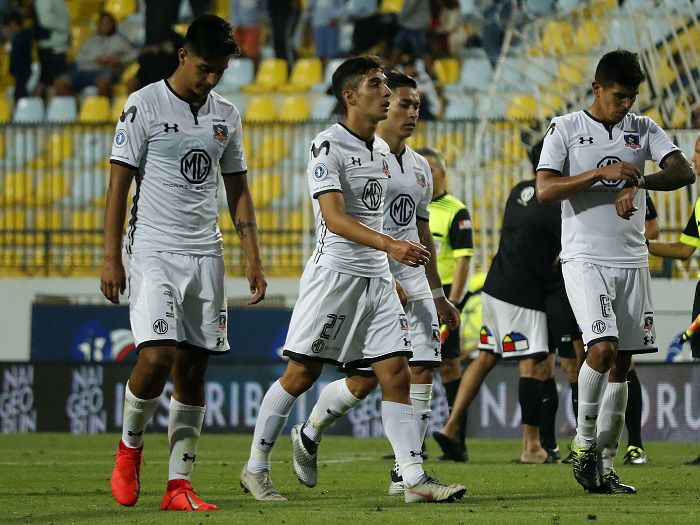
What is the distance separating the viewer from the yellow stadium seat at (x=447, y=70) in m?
19.9

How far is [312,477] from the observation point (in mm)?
7258

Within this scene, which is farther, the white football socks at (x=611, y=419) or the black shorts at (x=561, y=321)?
the black shorts at (x=561, y=321)

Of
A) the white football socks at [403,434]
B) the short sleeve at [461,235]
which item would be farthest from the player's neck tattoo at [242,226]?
the short sleeve at [461,235]

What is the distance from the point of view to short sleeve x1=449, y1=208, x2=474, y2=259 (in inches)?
410

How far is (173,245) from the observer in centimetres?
632

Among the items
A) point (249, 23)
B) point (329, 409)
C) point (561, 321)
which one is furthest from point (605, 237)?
point (249, 23)

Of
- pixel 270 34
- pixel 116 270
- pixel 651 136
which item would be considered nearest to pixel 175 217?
pixel 116 270

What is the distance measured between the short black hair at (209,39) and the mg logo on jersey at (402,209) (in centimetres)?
183

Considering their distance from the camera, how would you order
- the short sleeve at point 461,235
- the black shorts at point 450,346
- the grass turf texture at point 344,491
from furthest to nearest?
the black shorts at point 450,346, the short sleeve at point 461,235, the grass turf texture at point 344,491

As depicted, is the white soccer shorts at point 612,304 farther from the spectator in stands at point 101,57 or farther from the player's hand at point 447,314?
the spectator in stands at point 101,57

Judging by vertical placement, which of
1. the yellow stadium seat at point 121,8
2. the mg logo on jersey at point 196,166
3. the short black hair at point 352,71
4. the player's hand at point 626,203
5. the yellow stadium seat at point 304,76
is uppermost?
the yellow stadium seat at point 121,8

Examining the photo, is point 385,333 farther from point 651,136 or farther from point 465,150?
point 465,150

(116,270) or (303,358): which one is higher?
(116,270)

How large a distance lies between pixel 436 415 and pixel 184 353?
678cm
